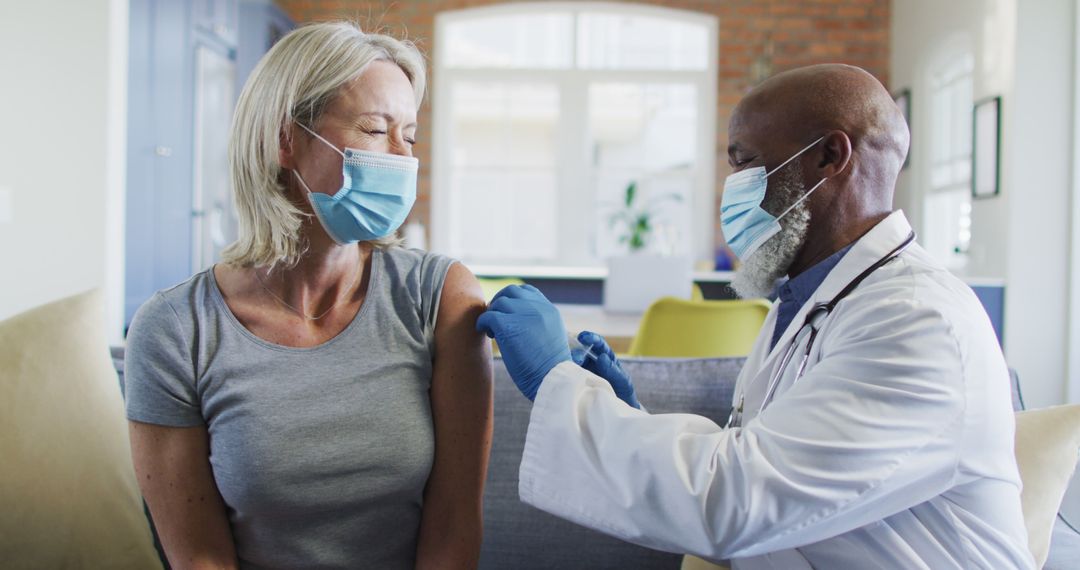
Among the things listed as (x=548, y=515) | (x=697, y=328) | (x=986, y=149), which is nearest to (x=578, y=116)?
(x=986, y=149)

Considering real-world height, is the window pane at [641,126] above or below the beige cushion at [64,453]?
above

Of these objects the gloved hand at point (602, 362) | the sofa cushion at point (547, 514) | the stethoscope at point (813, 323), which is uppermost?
the stethoscope at point (813, 323)

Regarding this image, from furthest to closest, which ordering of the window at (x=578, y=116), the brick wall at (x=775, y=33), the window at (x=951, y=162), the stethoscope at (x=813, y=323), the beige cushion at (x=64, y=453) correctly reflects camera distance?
the window at (x=578, y=116) < the brick wall at (x=775, y=33) < the window at (x=951, y=162) < the beige cushion at (x=64, y=453) < the stethoscope at (x=813, y=323)

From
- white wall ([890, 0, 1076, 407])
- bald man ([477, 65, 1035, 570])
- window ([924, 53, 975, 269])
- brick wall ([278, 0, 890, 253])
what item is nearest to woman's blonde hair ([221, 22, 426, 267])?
bald man ([477, 65, 1035, 570])

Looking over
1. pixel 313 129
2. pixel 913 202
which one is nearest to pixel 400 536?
pixel 313 129

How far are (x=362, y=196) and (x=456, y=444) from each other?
37cm

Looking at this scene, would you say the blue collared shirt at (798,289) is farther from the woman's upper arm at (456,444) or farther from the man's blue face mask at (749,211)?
the woman's upper arm at (456,444)

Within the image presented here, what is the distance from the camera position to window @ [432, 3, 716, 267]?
5965 millimetres

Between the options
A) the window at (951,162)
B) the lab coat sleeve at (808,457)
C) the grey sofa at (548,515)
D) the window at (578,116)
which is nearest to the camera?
the lab coat sleeve at (808,457)

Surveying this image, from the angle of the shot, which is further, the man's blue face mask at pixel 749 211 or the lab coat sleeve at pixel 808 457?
the man's blue face mask at pixel 749 211

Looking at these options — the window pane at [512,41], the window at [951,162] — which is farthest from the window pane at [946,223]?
the window pane at [512,41]

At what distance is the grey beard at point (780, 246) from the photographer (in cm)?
120

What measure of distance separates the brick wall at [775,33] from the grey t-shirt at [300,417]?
4.76 m

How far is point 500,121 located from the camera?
610 centimetres
